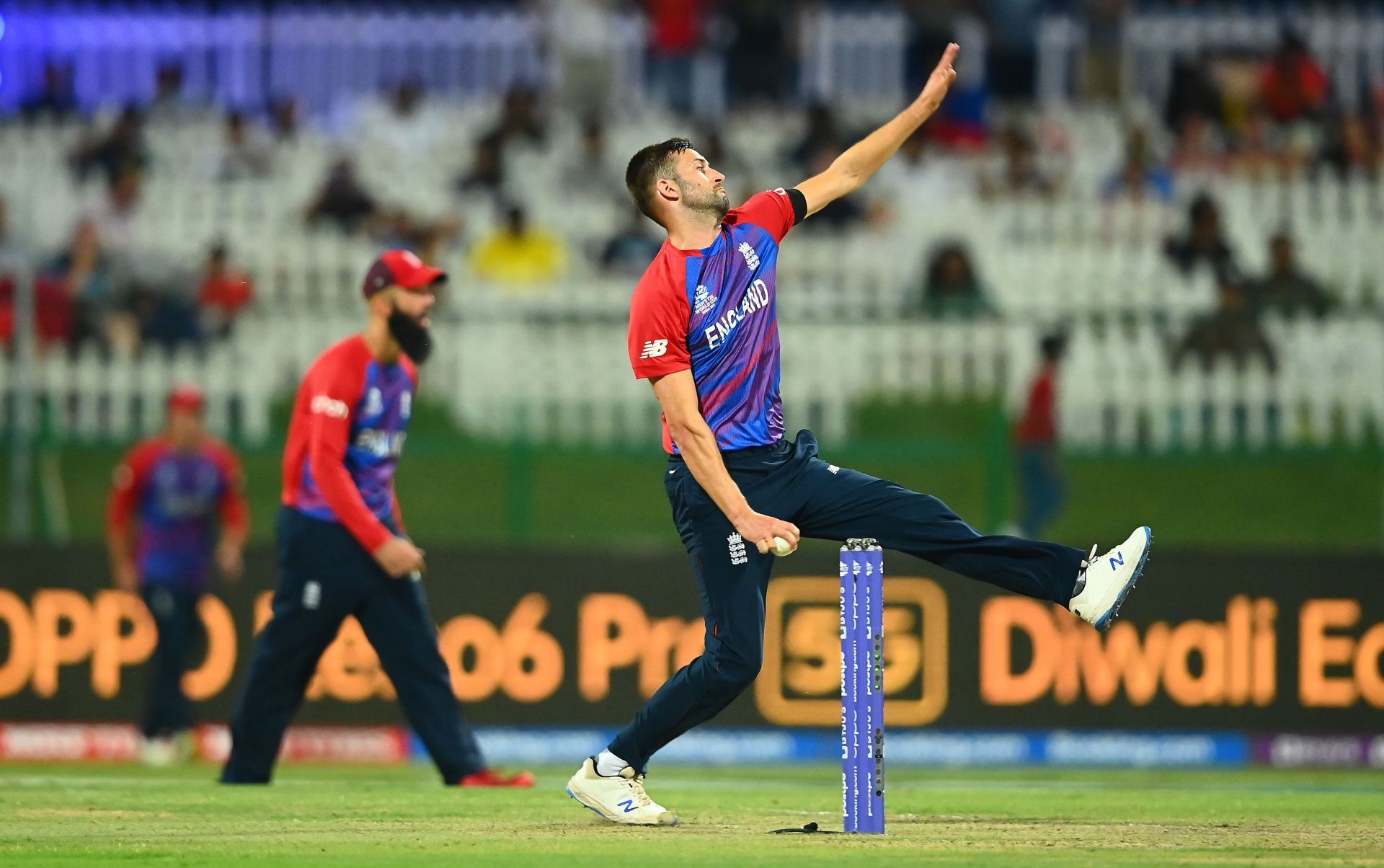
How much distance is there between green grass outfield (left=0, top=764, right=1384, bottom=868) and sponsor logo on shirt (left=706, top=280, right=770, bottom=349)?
1.79 meters

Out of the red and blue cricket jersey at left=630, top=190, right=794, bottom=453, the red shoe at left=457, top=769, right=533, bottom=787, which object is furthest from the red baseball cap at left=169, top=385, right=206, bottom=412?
the red and blue cricket jersey at left=630, top=190, right=794, bottom=453

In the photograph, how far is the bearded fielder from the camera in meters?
9.82

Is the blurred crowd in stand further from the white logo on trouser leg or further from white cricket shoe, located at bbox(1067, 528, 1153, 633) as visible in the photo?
the white logo on trouser leg

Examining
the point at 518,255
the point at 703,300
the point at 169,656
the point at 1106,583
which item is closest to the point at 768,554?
the point at 703,300

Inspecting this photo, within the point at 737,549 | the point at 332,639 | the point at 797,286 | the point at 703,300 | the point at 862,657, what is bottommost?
A: the point at 332,639

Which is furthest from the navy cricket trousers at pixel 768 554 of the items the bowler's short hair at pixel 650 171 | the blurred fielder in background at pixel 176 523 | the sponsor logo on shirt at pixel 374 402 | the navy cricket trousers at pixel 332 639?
the blurred fielder in background at pixel 176 523

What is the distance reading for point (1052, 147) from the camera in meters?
21.9

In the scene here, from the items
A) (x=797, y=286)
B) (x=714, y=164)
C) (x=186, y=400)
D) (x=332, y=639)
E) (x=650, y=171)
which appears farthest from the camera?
(x=714, y=164)

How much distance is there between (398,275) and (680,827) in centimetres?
Result: 328

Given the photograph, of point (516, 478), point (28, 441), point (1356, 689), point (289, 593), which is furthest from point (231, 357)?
point (1356, 689)

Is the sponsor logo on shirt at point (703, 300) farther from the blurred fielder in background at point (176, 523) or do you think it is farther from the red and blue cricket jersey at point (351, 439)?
the blurred fielder in background at point (176, 523)

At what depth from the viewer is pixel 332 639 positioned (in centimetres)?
1012

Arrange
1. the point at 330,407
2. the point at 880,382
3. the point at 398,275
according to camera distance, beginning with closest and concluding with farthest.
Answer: the point at 330,407 → the point at 398,275 → the point at 880,382

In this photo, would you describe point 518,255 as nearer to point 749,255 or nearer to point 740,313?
point 749,255
